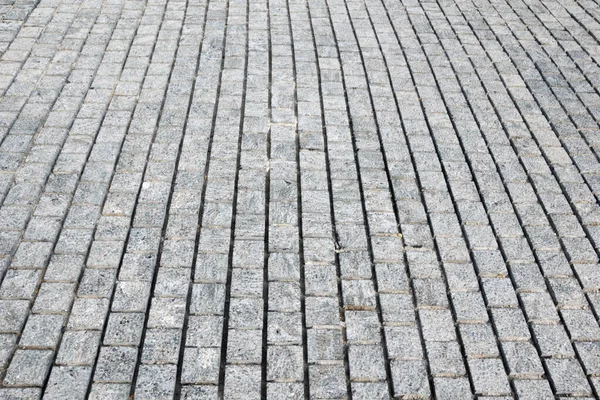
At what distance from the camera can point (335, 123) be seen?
18.4ft

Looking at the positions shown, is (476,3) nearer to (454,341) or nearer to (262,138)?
(262,138)

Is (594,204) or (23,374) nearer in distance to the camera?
(23,374)

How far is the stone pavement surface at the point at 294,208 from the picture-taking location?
3.59 meters

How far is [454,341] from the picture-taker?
3752 mm

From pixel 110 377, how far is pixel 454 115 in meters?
3.78

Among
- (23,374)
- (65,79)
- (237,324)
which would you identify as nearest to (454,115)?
(237,324)

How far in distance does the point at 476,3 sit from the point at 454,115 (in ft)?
9.83

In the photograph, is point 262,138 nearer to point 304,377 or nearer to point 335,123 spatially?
point 335,123

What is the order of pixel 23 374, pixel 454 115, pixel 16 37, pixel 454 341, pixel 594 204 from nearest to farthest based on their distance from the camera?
pixel 23 374, pixel 454 341, pixel 594 204, pixel 454 115, pixel 16 37

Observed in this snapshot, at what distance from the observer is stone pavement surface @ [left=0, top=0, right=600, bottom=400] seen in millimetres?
3590

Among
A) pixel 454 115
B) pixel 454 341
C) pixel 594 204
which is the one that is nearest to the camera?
pixel 454 341

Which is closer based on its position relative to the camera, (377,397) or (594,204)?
(377,397)

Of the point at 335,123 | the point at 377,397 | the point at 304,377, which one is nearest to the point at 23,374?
the point at 304,377

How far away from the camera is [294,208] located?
464 cm
